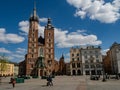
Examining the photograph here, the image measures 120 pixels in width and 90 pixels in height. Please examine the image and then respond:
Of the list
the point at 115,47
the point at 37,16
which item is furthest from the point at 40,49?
the point at 115,47

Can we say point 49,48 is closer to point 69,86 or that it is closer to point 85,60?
point 85,60

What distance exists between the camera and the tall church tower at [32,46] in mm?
101488

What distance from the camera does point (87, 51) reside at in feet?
346

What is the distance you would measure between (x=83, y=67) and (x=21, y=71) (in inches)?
1681

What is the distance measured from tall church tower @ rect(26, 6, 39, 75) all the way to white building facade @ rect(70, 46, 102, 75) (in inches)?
798

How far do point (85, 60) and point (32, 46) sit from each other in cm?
2977

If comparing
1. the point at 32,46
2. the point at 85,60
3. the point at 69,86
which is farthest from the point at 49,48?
the point at 69,86

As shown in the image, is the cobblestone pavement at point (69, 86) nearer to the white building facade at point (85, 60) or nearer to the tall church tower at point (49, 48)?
the white building facade at point (85, 60)

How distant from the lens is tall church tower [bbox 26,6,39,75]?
101 metres

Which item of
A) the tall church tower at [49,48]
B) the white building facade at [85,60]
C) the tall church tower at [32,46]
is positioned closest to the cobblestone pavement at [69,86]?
the tall church tower at [32,46]

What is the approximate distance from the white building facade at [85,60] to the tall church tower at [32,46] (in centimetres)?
2027

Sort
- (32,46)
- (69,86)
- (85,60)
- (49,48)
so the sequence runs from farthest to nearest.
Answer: (49,48) < (32,46) < (85,60) < (69,86)

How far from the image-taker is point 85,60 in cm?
10406

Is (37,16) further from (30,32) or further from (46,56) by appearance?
(46,56)
